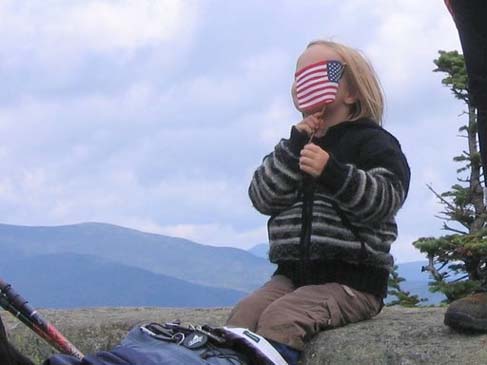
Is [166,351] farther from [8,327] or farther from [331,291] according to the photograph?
[8,327]

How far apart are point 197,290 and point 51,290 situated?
2224 millimetres

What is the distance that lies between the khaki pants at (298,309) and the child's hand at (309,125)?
53 centimetres

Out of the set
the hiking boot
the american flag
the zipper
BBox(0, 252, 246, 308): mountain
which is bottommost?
the hiking boot

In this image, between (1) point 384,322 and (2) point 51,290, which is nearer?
Result: (1) point 384,322

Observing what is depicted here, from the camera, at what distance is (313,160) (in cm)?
298

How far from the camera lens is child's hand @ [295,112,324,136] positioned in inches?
125

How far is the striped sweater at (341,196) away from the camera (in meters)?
3.04

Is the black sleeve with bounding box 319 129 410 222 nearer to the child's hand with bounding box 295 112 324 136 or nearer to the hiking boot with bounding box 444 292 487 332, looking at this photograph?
the child's hand with bounding box 295 112 324 136

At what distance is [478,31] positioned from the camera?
9.54 feet

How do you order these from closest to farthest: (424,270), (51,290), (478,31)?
(478,31) < (424,270) < (51,290)

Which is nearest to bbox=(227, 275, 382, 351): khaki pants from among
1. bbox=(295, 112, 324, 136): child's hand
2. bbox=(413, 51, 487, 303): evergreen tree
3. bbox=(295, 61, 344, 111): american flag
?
bbox=(295, 112, 324, 136): child's hand

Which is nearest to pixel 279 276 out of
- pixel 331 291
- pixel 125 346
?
pixel 331 291

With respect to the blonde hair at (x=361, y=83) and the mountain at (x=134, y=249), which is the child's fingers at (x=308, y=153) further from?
the mountain at (x=134, y=249)

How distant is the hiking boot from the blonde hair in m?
0.72
